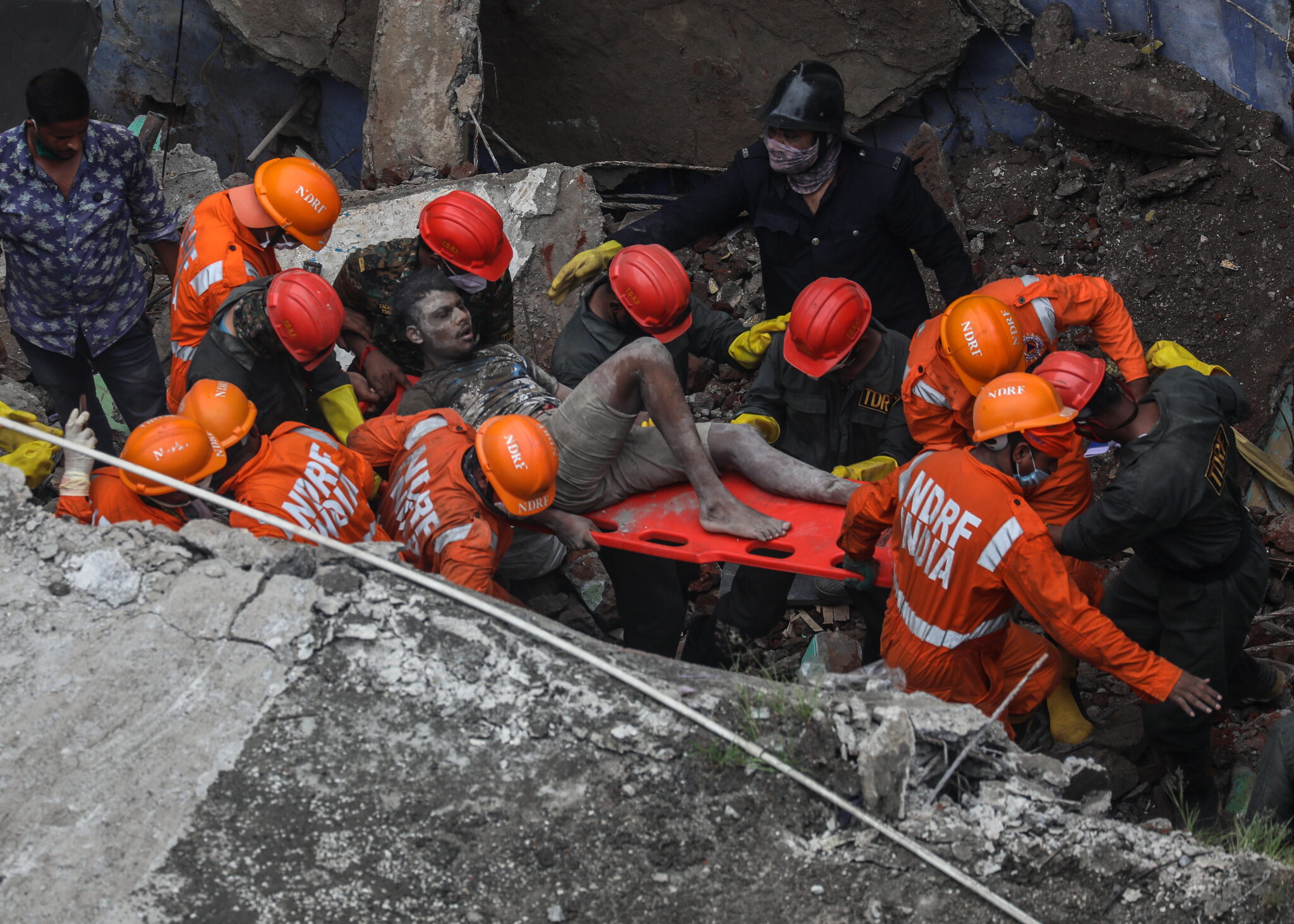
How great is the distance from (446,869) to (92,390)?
3983 mm

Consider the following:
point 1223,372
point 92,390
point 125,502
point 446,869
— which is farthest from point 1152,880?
point 92,390

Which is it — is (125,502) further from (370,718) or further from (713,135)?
(713,135)

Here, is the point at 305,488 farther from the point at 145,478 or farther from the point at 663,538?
the point at 663,538

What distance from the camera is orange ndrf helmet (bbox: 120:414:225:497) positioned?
336cm

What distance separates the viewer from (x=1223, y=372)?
156 inches

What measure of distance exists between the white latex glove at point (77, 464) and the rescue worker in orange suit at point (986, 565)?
252cm

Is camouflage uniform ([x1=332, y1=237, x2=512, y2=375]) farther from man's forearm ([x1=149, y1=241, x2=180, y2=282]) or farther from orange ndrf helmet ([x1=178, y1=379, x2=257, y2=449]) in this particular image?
orange ndrf helmet ([x1=178, y1=379, x2=257, y2=449])

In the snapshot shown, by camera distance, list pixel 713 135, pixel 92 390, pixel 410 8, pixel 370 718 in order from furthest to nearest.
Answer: pixel 713 135
pixel 410 8
pixel 92 390
pixel 370 718

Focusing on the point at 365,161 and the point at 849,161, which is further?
the point at 365,161

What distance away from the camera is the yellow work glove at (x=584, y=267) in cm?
489

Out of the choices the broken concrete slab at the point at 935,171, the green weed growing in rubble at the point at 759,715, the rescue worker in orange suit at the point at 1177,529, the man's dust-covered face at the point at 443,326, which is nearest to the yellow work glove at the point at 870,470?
the rescue worker in orange suit at the point at 1177,529

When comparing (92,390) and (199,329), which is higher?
(199,329)

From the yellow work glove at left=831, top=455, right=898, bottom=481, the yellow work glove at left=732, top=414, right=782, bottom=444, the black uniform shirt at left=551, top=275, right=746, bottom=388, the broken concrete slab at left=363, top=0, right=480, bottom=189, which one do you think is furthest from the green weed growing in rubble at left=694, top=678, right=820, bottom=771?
the broken concrete slab at left=363, top=0, right=480, bottom=189

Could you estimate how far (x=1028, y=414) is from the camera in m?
3.26
